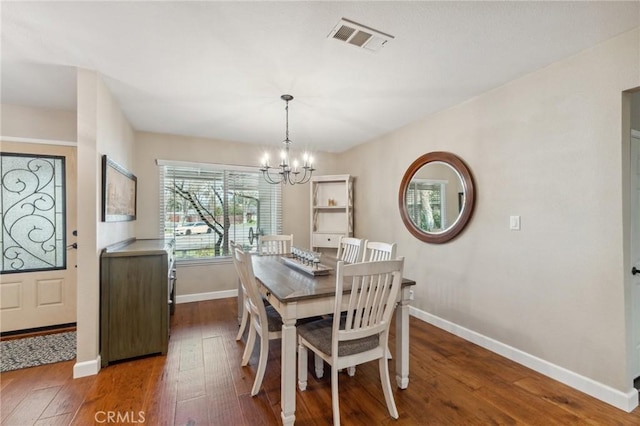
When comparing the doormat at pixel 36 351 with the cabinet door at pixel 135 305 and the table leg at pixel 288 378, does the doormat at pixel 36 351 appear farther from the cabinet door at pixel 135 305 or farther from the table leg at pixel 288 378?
the table leg at pixel 288 378

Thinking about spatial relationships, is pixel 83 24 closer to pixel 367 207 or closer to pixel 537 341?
pixel 367 207

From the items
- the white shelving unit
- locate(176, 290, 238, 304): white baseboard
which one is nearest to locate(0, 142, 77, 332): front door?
locate(176, 290, 238, 304): white baseboard

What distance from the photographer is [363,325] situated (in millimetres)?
1758

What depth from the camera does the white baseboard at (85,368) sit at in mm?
2205

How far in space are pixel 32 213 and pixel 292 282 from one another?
309 cm

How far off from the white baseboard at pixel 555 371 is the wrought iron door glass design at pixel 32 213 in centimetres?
441

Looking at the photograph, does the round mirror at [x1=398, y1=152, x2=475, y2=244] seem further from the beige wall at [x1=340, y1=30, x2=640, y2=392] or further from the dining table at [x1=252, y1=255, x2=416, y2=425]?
the dining table at [x1=252, y1=255, x2=416, y2=425]

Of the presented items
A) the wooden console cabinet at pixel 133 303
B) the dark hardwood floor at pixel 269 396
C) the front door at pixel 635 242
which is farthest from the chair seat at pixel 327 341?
the front door at pixel 635 242

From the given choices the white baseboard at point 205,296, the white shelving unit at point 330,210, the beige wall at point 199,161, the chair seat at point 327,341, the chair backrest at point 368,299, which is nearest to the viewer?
the chair backrest at point 368,299

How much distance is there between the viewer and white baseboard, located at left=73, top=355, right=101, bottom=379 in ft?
7.23

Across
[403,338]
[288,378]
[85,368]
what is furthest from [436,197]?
[85,368]

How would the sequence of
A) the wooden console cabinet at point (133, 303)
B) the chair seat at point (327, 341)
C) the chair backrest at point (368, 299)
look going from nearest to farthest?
the chair backrest at point (368, 299), the chair seat at point (327, 341), the wooden console cabinet at point (133, 303)

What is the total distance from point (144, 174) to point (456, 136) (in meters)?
3.97

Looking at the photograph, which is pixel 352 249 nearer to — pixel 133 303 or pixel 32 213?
pixel 133 303
